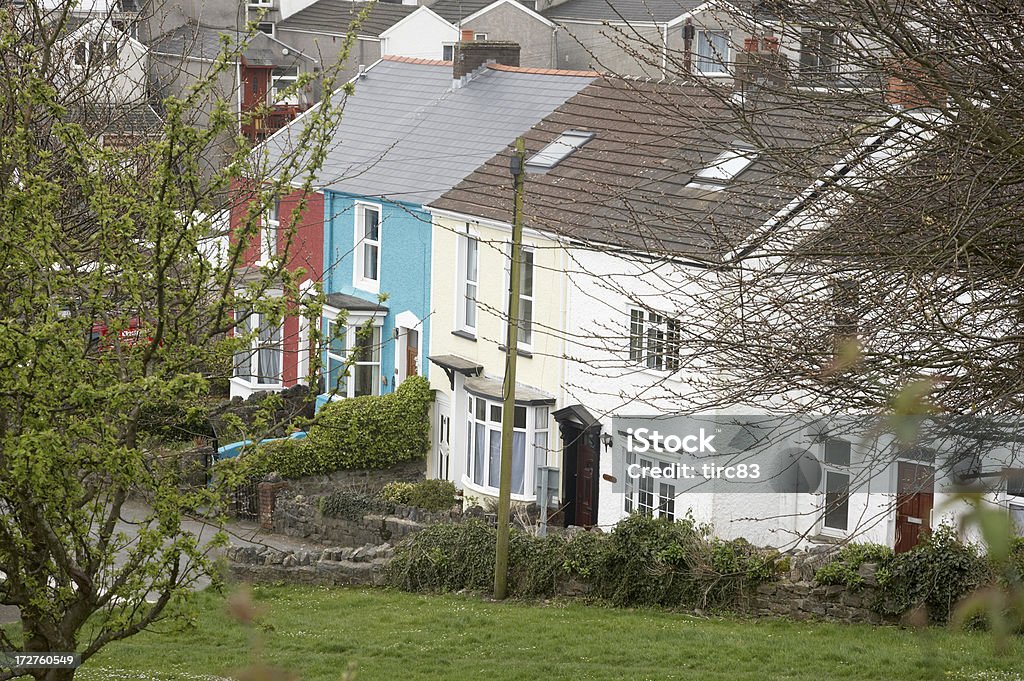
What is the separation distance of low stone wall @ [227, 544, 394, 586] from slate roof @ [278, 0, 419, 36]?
37830 millimetres

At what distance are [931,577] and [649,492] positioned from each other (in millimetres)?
6457

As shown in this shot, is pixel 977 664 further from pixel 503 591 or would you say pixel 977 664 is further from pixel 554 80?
pixel 554 80

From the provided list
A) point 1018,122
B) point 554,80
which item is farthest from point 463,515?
point 1018,122

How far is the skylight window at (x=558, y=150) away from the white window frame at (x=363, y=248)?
14.5 ft

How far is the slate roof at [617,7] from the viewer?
180 feet

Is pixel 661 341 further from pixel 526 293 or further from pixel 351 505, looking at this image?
pixel 351 505

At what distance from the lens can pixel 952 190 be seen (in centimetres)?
795

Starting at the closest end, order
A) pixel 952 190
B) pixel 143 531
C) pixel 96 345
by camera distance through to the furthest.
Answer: pixel 143 531, pixel 952 190, pixel 96 345

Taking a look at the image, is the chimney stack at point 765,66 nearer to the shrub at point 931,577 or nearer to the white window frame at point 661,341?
the white window frame at point 661,341

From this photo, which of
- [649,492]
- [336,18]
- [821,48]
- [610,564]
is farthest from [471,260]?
[336,18]

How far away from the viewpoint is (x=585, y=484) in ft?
78.5

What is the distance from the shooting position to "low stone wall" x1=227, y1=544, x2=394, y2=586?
69.6ft

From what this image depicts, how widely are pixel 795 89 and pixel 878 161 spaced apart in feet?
2.67

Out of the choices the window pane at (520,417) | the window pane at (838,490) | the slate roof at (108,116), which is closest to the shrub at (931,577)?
the window pane at (838,490)
